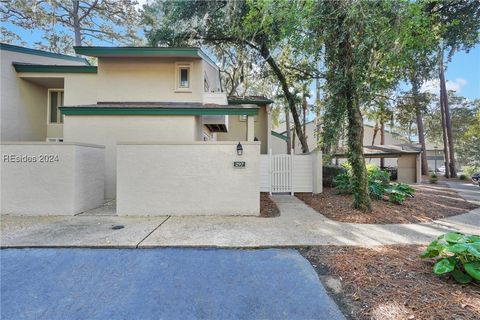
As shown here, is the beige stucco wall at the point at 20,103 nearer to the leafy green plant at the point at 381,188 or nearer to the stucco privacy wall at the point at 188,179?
the stucco privacy wall at the point at 188,179

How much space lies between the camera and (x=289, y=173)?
10469 millimetres

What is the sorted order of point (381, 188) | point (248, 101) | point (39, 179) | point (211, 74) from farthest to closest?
point (248, 101)
point (211, 74)
point (381, 188)
point (39, 179)

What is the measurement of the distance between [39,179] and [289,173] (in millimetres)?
8581

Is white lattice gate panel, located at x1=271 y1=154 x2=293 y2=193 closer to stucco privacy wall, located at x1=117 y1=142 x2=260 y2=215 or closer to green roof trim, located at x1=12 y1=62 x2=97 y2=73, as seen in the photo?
stucco privacy wall, located at x1=117 y1=142 x2=260 y2=215

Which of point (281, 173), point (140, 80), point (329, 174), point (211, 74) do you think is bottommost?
point (329, 174)

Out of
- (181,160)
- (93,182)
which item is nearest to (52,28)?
(93,182)

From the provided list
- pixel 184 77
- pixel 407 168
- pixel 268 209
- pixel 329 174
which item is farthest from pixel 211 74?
pixel 407 168

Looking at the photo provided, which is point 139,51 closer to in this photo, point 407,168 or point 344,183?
point 344,183

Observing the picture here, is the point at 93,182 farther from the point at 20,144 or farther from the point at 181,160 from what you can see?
the point at 181,160

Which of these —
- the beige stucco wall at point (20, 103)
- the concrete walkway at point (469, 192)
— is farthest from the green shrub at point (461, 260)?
the beige stucco wall at point (20, 103)

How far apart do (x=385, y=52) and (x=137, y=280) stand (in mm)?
8115

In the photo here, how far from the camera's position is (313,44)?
7492mm

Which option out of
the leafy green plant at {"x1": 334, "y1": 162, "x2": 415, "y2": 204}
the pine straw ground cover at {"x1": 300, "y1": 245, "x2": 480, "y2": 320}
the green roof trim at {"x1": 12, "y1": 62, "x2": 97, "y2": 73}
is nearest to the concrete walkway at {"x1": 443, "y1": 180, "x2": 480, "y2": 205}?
the leafy green plant at {"x1": 334, "y1": 162, "x2": 415, "y2": 204}

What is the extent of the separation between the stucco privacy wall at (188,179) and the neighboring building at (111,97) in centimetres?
210
